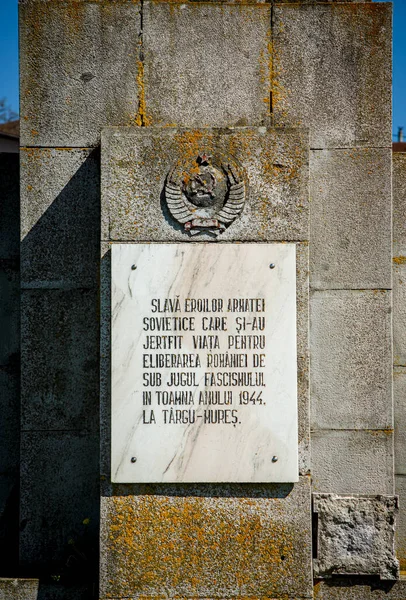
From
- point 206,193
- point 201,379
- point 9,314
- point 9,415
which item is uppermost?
point 206,193

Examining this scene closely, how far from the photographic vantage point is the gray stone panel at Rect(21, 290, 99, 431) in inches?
163

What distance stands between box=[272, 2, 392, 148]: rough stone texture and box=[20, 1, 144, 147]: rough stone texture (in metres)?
0.90

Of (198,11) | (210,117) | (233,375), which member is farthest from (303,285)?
(198,11)

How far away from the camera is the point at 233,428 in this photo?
3.60 meters

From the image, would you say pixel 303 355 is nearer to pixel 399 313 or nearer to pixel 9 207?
pixel 399 313

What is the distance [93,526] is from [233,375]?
1.39 m

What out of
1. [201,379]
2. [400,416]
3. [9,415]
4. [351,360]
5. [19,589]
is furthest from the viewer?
[9,415]

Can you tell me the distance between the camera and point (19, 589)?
386 cm

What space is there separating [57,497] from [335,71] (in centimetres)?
311

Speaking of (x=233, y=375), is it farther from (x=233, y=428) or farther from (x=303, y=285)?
(x=303, y=285)

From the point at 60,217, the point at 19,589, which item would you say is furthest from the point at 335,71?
the point at 19,589

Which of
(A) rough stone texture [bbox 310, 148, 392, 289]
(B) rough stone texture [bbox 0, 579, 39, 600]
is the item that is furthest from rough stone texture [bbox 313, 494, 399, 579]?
(B) rough stone texture [bbox 0, 579, 39, 600]

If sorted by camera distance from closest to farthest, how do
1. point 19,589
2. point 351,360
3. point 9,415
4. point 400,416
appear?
point 19,589 → point 351,360 → point 400,416 → point 9,415

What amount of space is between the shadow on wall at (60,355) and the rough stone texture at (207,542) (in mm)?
572
